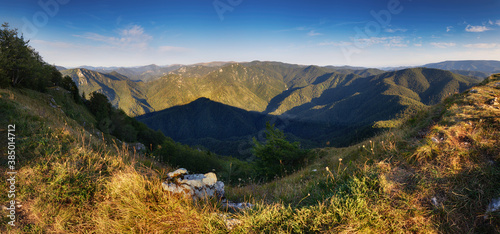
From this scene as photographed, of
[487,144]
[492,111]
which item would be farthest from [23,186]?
[492,111]

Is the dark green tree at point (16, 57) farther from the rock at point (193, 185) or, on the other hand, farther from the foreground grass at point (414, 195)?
the foreground grass at point (414, 195)

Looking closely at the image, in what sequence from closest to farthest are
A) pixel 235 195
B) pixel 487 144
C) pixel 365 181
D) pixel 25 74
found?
pixel 365 181, pixel 487 144, pixel 235 195, pixel 25 74

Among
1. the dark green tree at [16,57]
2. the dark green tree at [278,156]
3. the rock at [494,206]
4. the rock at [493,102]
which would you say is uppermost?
the dark green tree at [16,57]

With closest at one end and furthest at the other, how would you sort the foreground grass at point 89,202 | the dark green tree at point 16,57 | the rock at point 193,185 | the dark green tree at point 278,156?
the foreground grass at point 89,202 < the rock at point 193,185 < the dark green tree at point 278,156 < the dark green tree at point 16,57

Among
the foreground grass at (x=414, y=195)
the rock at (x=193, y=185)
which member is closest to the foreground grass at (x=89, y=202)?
Result: the rock at (x=193, y=185)

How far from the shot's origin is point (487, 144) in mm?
4797

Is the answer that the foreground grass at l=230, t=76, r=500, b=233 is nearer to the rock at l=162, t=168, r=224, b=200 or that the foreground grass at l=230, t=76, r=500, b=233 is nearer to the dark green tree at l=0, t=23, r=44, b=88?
the rock at l=162, t=168, r=224, b=200

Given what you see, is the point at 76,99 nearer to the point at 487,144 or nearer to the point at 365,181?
the point at 365,181

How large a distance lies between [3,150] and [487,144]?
513 inches

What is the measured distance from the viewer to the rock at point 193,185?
4004mm

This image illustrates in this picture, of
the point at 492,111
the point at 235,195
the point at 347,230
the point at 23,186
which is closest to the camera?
the point at 347,230

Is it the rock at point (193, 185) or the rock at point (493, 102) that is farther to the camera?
the rock at point (493, 102)

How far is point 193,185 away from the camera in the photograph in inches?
171

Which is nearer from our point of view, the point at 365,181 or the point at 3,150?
the point at 365,181
